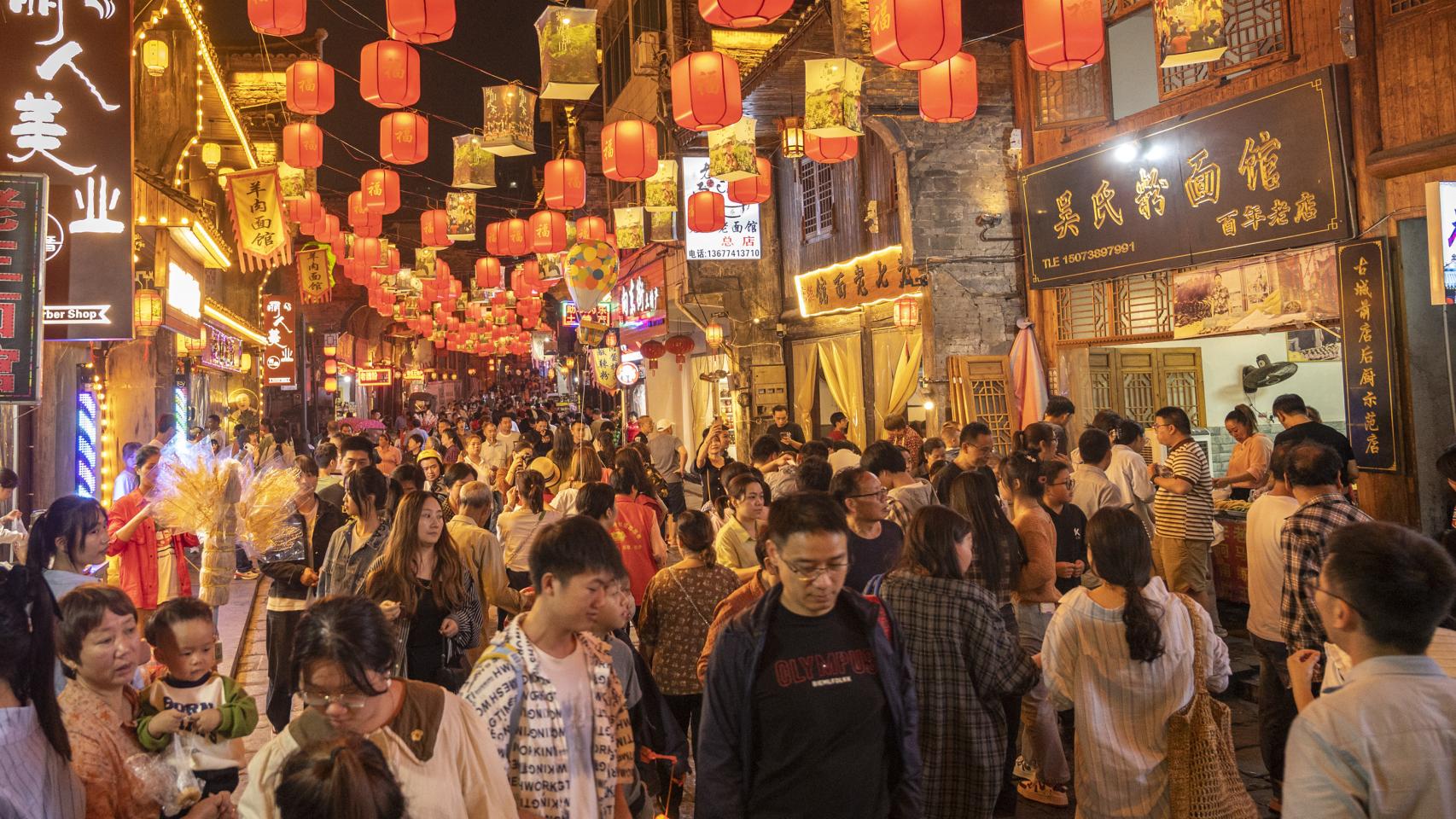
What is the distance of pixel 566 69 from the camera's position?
37.2ft

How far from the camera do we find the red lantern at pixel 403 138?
1348 cm

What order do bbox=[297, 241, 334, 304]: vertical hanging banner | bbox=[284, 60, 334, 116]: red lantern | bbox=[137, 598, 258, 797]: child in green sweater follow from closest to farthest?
1. bbox=[137, 598, 258, 797]: child in green sweater
2. bbox=[284, 60, 334, 116]: red lantern
3. bbox=[297, 241, 334, 304]: vertical hanging banner

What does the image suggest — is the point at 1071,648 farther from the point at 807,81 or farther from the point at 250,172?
the point at 250,172

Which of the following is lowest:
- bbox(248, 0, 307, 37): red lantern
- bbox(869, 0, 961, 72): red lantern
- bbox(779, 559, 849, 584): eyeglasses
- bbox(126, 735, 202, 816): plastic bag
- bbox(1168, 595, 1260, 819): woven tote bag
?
bbox(1168, 595, 1260, 819): woven tote bag

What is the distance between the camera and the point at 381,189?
666 inches

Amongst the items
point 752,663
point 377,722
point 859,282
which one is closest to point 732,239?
point 859,282

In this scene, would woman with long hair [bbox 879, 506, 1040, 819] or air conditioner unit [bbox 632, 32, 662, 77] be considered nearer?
woman with long hair [bbox 879, 506, 1040, 819]

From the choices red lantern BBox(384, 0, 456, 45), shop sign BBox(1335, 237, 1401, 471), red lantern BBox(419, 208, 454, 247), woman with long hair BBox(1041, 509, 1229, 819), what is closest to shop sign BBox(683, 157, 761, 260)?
red lantern BBox(419, 208, 454, 247)

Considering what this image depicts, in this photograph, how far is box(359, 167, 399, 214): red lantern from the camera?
16.9m

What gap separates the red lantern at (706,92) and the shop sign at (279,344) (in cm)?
2453

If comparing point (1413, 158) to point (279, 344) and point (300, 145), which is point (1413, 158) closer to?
point (300, 145)

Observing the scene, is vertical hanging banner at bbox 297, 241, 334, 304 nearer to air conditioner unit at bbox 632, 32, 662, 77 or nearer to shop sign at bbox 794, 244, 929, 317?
air conditioner unit at bbox 632, 32, 662, 77

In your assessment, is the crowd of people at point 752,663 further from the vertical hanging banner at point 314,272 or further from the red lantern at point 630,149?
the vertical hanging banner at point 314,272

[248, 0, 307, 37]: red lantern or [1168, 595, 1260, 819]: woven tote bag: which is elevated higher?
[248, 0, 307, 37]: red lantern
